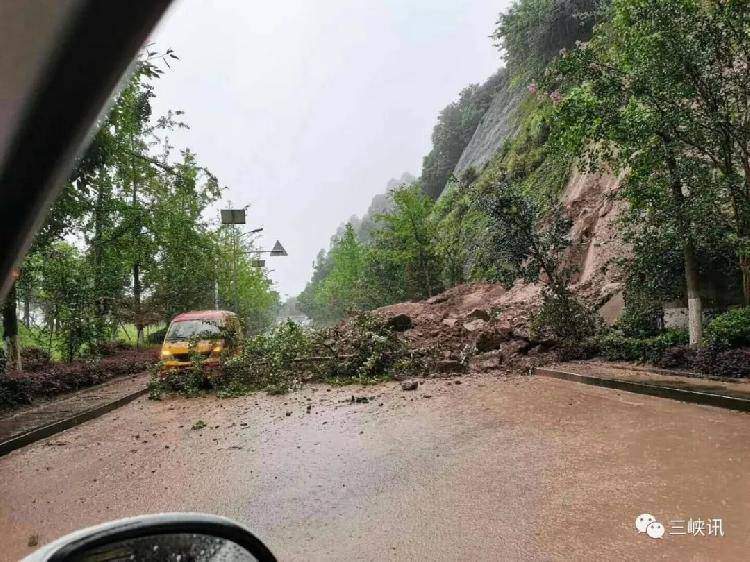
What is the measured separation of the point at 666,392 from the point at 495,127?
1401 inches

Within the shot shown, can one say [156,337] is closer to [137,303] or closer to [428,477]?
[137,303]

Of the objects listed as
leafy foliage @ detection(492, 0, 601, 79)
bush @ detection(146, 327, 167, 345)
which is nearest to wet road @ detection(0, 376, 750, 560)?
bush @ detection(146, 327, 167, 345)

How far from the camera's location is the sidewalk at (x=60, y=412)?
27.5 ft

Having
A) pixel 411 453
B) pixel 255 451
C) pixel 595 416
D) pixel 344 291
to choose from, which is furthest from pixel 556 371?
pixel 344 291

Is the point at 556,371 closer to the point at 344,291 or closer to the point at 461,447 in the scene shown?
the point at 461,447

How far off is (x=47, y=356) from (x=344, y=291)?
34332mm

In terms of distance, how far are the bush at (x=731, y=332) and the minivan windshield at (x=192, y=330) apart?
1125 cm

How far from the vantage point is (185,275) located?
23.8m

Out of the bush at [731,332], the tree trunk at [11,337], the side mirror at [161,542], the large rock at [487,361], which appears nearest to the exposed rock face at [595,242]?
the large rock at [487,361]

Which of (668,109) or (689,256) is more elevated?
(668,109)

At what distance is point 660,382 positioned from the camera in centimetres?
927

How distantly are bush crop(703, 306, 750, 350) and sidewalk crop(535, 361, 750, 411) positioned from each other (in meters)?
1.14

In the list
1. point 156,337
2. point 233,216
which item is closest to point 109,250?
point 233,216

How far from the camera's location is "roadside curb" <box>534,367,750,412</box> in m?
7.48
